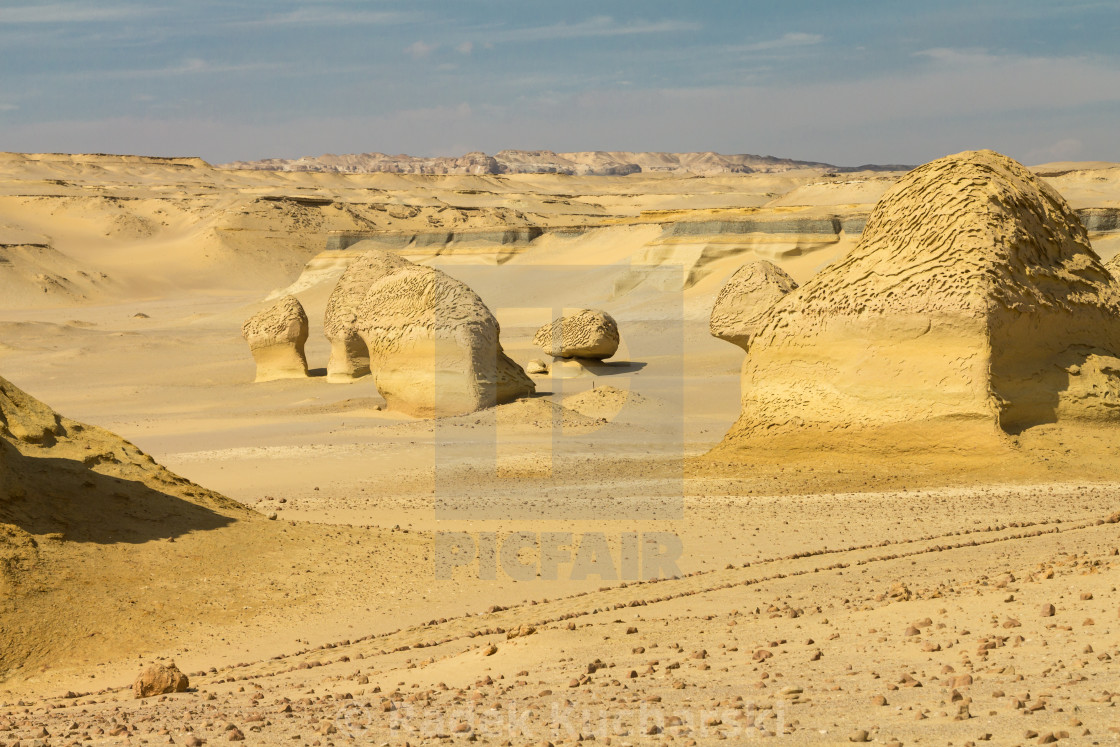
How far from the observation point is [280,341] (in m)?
20.9

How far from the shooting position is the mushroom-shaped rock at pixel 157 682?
16.8ft

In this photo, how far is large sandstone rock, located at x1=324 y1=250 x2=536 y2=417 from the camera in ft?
48.7

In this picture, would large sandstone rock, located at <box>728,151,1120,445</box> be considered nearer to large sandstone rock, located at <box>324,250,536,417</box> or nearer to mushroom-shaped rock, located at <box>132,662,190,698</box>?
large sandstone rock, located at <box>324,250,536,417</box>

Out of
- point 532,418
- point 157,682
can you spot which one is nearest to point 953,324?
point 532,418

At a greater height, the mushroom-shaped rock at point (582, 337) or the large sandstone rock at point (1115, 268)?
the large sandstone rock at point (1115, 268)

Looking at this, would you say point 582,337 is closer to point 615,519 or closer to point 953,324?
point 953,324

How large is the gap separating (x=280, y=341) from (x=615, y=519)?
524 inches

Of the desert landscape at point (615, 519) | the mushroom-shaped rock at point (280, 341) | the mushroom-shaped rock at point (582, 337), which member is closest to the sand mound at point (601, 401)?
the desert landscape at point (615, 519)

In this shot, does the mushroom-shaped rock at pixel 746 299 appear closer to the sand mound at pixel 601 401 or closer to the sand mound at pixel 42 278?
the sand mound at pixel 601 401

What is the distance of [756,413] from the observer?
448 inches

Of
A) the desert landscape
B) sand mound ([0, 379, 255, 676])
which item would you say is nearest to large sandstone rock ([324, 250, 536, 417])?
the desert landscape

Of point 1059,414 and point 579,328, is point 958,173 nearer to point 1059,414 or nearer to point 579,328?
point 1059,414

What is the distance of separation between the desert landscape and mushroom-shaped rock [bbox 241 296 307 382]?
0.05 m

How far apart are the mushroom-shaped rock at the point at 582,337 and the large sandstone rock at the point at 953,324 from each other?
28.4 ft
